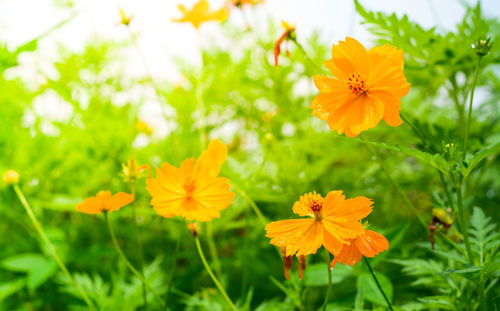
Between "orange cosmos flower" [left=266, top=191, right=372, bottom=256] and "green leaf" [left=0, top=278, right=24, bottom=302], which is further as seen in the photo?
"green leaf" [left=0, top=278, right=24, bottom=302]

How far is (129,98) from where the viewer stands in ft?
3.90

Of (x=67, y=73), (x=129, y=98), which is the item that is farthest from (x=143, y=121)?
(x=67, y=73)

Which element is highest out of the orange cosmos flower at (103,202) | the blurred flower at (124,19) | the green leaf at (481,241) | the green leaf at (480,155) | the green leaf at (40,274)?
the blurred flower at (124,19)

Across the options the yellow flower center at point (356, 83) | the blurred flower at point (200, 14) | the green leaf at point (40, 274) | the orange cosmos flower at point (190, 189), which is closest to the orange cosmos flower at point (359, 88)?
the yellow flower center at point (356, 83)

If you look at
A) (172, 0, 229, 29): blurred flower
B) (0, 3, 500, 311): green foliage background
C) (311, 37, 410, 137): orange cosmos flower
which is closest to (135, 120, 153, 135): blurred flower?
(0, 3, 500, 311): green foliage background

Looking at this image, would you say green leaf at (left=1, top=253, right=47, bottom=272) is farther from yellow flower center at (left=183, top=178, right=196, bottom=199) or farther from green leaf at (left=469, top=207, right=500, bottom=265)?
green leaf at (left=469, top=207, right=500, bottom=265)

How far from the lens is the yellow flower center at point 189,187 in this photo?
45cm

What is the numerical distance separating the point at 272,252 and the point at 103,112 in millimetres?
598

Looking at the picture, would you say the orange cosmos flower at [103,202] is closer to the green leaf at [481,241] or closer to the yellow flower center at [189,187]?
the yellow flower center at [189,187]

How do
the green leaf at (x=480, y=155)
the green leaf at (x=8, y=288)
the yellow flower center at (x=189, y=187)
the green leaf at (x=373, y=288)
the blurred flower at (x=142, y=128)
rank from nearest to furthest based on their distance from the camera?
the green leaf at (x=480, y=155) → the yellow flower center at (x=189, y=187) → the green leaf at (x=373, y=288) → the green leaf at (x=8, y=288) → the blurred flower at (x=142, y=128)

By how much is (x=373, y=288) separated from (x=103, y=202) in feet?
1.30

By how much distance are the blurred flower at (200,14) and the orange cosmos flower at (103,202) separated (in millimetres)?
476

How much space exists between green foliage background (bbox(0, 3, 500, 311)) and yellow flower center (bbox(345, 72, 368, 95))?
0.57 feet

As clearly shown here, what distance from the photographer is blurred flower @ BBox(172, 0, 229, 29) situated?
0.81 m
